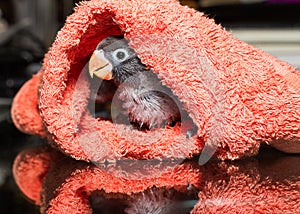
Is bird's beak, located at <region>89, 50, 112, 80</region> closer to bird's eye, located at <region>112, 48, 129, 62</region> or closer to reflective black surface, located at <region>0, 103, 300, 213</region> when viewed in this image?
bird's eye, located at <region>112, 48, 129, 62</region>

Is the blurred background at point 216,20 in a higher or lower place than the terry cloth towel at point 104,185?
higher

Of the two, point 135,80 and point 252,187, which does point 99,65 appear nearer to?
point 135,80

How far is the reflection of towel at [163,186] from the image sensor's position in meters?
0.89

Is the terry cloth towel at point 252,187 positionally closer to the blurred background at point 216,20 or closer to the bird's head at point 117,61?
the bird's head at point 117,61

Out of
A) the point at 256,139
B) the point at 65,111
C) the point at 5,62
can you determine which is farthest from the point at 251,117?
the point at 5,62

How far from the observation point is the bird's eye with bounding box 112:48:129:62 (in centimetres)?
112

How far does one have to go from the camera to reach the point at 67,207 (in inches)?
35.4

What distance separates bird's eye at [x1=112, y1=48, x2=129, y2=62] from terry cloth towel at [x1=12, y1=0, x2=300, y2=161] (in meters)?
0.03

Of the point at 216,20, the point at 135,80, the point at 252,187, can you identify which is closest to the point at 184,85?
the point at 135,80

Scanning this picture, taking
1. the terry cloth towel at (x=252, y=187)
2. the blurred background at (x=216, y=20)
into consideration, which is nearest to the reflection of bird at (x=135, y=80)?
the terry cloth towel at (x=252, y=187)

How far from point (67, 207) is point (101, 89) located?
419mm

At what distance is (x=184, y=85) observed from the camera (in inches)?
42.1

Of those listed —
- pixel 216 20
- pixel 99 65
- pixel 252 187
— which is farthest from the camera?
pixel 216 20

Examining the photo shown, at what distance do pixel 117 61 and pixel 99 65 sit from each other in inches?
1.4
